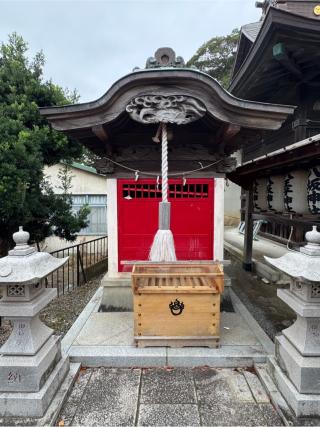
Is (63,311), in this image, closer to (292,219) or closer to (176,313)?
(176,313)

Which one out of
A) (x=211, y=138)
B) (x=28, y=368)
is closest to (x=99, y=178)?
(x=211, y=138)

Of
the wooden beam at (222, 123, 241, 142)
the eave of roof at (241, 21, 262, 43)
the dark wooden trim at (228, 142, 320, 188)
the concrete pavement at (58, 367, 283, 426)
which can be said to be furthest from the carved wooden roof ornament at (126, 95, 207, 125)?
the eave of roof at (241, 21, 262, 43)

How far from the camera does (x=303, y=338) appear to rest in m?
2.85

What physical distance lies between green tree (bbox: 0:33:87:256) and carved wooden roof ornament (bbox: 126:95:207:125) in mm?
2348

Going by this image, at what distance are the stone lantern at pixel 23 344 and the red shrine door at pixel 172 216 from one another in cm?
241

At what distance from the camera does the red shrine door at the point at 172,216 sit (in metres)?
5.24

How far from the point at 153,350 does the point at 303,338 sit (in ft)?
6.32

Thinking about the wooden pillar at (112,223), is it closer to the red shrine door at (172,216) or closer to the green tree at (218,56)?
the red shrine door at (172,216)

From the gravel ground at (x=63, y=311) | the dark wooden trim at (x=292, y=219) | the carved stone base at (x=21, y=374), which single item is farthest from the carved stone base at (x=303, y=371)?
the gravel ground at (x=63, y=311)

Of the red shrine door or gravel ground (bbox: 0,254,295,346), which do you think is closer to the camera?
gravel ground (bbox: 0,254,295,346)

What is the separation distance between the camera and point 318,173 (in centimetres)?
425

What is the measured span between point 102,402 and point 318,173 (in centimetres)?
438

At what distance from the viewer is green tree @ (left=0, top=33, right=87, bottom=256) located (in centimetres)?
475

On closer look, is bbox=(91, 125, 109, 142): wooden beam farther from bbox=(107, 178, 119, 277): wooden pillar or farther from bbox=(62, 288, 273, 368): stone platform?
bbox=(62, 288, 273, 368): stone platform
